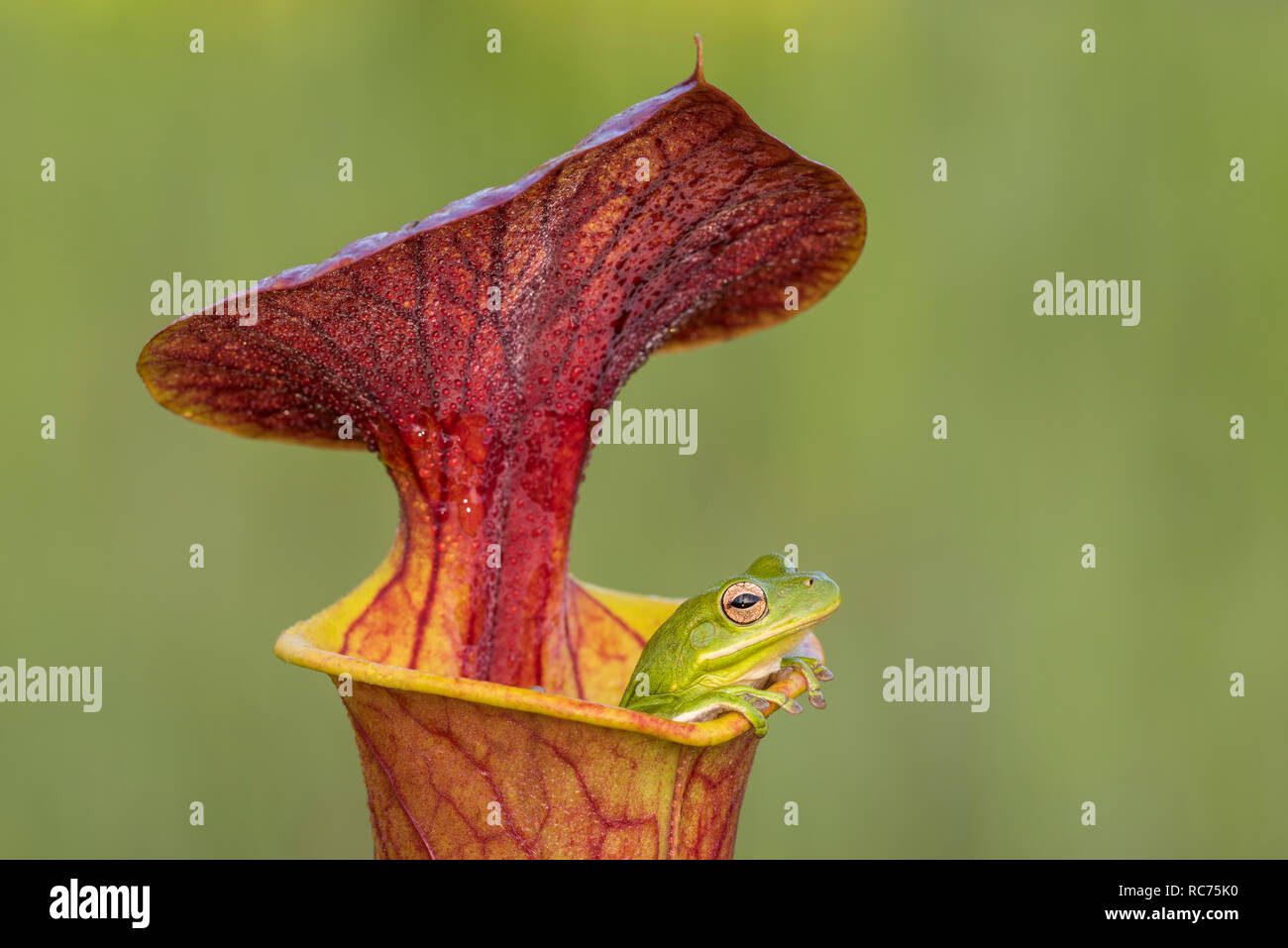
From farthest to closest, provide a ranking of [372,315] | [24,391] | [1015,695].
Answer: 1. [1015,695]
2. [24,391]
3. [372,315]

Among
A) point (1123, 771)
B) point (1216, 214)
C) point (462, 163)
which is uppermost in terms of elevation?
point (462, 163)

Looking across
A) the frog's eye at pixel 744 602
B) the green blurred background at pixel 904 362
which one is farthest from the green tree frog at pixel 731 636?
the green blurred background at pixel 904 362

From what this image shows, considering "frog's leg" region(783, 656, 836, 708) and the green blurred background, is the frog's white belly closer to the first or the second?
"frog's leg" region(783, 656, 836, 708)

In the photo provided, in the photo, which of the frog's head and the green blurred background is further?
the green blurred background

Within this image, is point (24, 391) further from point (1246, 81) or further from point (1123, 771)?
point (1246, 81)

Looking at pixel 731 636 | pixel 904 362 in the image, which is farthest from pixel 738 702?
pixel 904 362

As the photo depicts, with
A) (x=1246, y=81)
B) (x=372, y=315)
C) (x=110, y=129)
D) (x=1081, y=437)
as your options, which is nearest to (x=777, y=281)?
(x=372, y=315)

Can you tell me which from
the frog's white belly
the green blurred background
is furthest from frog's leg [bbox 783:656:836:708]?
the green blurred background

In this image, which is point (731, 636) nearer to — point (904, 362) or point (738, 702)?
point (738, 702)

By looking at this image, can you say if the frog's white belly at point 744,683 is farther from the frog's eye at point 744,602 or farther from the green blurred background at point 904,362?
the green blurred background at point 904,362
